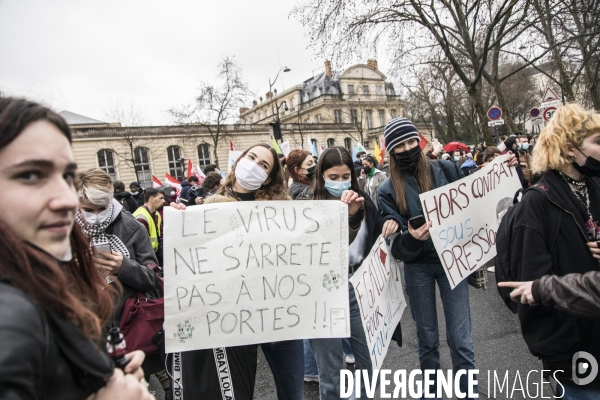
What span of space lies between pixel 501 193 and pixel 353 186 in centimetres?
126

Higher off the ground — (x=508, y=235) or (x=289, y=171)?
(x=289, y=171)

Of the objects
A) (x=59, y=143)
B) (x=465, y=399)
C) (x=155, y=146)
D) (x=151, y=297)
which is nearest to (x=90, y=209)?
(x=151, y=297)

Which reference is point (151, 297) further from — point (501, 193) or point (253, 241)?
point (501, 193)

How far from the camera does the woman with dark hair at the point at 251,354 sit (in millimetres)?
2012

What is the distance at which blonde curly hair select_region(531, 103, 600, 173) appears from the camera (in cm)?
181

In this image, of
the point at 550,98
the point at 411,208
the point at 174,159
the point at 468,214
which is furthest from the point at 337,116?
the point at 411,208

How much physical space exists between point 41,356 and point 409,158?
7.87ft

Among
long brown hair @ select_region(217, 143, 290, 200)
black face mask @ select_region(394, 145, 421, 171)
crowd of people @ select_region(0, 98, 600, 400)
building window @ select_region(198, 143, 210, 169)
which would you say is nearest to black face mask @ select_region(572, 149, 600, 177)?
crowd of people @ select_region(0, 98, 600, 400)

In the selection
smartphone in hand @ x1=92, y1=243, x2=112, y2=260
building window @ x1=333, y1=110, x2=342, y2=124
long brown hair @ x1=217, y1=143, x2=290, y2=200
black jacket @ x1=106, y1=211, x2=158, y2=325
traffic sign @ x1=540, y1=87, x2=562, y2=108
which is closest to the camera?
smartphone in hand @ x1=92, y1=243, x2=112, y2=260

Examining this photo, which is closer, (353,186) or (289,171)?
(353,186)

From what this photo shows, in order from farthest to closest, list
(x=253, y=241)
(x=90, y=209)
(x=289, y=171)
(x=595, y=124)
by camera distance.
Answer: (x=289, y=171)
(x=90, y=209)
(x=253, y=241)
(x=595, y=124)

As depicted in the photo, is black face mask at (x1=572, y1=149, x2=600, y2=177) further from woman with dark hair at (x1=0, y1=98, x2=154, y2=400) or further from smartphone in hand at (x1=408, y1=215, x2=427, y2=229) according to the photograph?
woman with dark hair at (x1=0, y1=98, x2=154, y2=400)

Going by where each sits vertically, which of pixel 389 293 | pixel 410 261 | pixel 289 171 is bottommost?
pixel 389 293

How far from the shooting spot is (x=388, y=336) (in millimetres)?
2586
